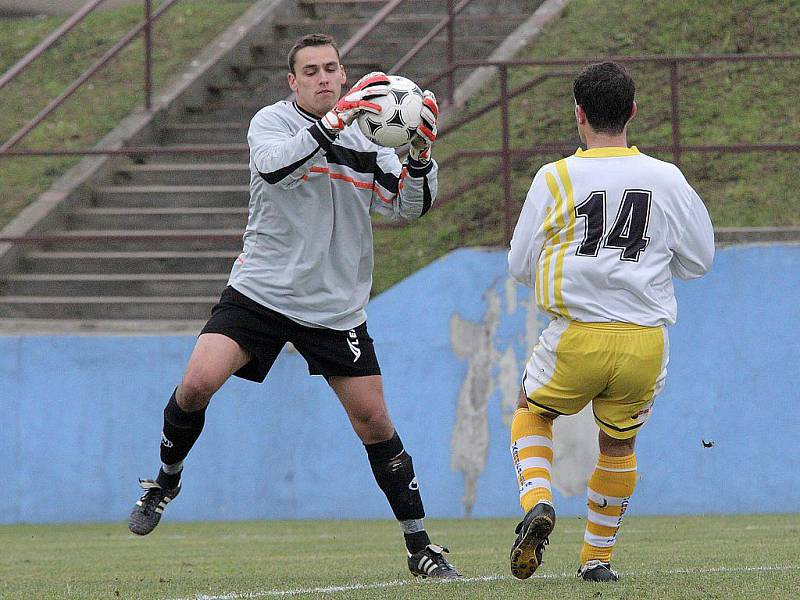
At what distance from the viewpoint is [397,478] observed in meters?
6.07

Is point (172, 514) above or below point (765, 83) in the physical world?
below

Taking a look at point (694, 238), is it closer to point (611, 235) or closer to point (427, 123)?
Result: point (611, 235)

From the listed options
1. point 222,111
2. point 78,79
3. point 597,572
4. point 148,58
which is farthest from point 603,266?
point 222,111

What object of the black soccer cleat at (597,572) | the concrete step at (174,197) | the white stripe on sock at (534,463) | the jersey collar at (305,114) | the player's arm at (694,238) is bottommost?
the concrete step at (174,197)

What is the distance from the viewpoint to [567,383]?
5.19 metres

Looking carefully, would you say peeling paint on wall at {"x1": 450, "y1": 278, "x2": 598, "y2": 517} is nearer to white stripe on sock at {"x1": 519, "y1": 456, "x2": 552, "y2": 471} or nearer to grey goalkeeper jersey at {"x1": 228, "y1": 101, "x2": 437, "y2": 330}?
grey goalkeeper jersey at {"x1": 228, "y1": 101, "x2": 437, "y2": 330}

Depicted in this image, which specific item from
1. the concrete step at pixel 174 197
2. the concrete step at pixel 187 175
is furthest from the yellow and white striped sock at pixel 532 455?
the concrete step at pixel 187 175

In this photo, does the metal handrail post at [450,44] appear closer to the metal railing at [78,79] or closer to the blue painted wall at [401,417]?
the metal railing at [78,79]

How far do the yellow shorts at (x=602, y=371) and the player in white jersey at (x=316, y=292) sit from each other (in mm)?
963

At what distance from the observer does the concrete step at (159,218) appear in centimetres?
1310

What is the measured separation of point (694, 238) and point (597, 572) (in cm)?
130

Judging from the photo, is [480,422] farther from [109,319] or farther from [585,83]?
[585,83]

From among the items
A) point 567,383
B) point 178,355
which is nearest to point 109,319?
point 178,355

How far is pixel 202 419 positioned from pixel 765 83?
8807 mm
